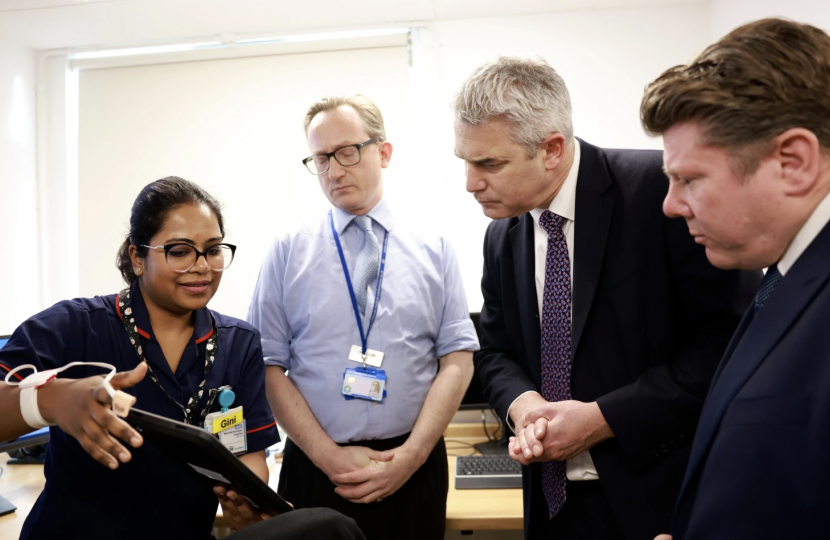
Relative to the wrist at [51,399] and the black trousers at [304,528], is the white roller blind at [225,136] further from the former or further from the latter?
the black trousers at [304,528]

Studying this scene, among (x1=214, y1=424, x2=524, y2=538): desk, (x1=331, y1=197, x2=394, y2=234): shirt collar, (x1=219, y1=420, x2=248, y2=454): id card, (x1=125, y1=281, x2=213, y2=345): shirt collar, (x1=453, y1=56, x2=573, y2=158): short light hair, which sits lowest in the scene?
(x1=214, y1=424, x2=524, y2=538): desk

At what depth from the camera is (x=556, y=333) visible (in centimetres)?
153

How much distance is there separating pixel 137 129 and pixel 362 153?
246cm

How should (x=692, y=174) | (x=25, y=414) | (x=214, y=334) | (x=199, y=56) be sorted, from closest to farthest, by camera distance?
(x=692, y=174) → (x=25, y=414) → (x=214, y=334) → (x=199, y=56)

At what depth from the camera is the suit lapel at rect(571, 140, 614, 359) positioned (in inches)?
57.0

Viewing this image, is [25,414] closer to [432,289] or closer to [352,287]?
[352,287]

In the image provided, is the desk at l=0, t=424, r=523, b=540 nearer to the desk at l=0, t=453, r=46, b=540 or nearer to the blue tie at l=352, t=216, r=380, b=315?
the desk at l=0, t=453, r=46, b=540

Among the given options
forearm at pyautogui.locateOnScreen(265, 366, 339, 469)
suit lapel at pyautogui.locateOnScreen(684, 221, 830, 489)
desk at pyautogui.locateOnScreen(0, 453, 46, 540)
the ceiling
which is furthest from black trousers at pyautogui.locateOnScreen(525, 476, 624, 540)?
the ceiling

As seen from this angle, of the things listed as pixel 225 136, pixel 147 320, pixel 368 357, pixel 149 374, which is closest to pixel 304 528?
pixel 149 374

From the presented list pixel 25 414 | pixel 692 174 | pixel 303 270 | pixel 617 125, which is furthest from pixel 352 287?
pixel 617 125

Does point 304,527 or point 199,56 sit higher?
point 199,56

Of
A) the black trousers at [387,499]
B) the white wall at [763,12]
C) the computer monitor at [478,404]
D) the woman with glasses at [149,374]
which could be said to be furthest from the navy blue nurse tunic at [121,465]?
the white wall at [763,12]

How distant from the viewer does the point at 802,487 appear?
2.56 feet

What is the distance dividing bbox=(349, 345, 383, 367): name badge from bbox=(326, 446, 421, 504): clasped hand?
0.87 ft
